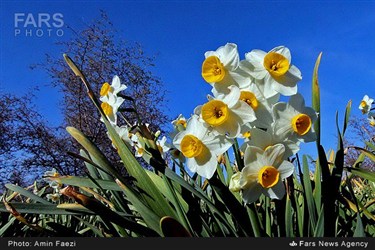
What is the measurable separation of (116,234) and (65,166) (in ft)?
32.1

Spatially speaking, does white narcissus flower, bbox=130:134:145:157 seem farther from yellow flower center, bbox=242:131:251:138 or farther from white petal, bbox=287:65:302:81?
white petal, bbox=287:65:302:81

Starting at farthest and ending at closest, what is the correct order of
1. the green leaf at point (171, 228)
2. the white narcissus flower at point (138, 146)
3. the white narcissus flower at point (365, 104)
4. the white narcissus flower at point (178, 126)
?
the white narcissus flower at point (365, 104) → the white narcissus flower at point (138, 146) → the white narcissus flower at point (178, 126) → the green leaf at point (171, 228)

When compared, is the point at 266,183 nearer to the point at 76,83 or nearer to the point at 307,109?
the point at 307,109

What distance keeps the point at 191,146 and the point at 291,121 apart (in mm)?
170

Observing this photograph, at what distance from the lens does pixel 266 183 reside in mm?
652

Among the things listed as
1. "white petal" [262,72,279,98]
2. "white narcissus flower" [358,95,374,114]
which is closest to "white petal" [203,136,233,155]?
"white petal" [262,72,279,98]

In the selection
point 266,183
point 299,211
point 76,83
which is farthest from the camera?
point 76,83

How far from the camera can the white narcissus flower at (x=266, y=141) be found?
661 mm

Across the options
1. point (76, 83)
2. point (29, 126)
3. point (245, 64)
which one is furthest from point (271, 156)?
point (29, 126)

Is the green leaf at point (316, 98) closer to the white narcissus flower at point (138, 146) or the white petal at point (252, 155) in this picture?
the white petal at point (252, 155)

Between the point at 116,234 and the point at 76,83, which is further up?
the point at 76,83

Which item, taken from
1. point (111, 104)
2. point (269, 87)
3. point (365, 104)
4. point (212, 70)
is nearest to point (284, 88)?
point (269, 87)

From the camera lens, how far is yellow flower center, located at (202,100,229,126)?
641 millimetres

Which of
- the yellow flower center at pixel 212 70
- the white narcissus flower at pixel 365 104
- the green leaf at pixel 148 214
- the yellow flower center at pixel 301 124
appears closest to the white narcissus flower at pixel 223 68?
the yellow flower center at pixel 212 70
